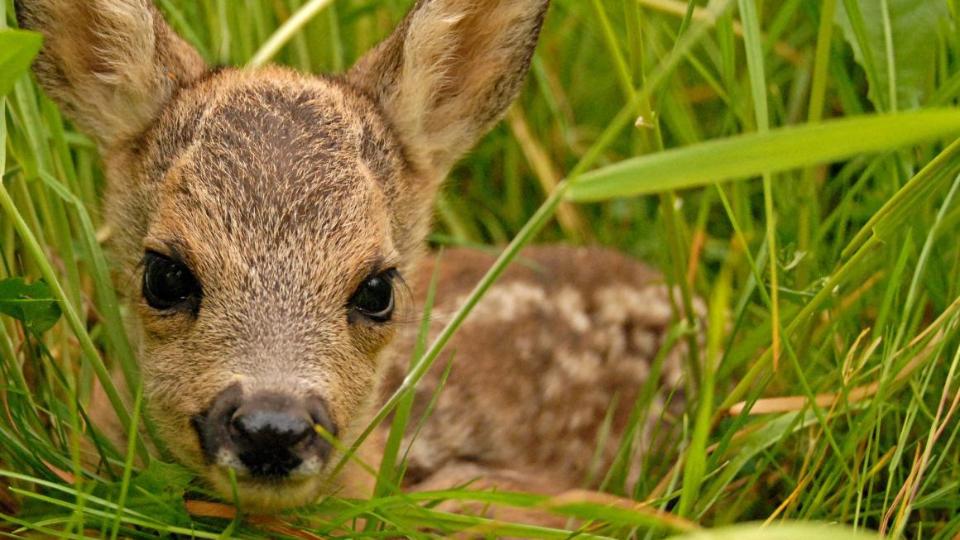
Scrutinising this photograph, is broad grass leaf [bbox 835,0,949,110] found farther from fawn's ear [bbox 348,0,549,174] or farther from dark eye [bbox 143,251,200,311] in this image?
dark eye [bbox 143,251,200,311]

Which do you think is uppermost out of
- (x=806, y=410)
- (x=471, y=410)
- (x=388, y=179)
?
(x=388, y=179)

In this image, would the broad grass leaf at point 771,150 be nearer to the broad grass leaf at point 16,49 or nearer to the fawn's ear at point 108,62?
the broad grass leaf at point 16,49

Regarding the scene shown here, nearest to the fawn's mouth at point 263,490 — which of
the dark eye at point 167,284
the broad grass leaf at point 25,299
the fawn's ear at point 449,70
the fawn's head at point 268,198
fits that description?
the fawn's head at point 268,198

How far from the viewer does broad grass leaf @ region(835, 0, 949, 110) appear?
2895mm

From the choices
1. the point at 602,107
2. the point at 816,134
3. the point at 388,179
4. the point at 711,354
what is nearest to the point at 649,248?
the point at 602,107

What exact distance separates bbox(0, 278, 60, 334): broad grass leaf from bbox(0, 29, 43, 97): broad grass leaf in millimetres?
539

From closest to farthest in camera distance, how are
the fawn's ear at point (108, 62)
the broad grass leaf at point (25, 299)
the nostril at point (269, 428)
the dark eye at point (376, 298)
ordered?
1. the nostril at point (269, 428)
2. the broad grass leaf at point (25, 299)
3. the dark eye at point (376, 298)
4. the fawn's ear at point (108, 62)

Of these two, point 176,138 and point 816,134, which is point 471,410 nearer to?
point 176,138

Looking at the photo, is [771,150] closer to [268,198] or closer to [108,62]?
[268,198]

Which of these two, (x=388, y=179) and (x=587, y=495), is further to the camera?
(x=388, y=179)

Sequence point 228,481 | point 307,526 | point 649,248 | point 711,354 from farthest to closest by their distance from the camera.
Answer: point 649,248 → point 307,526 → point 228,481 → point 711,354

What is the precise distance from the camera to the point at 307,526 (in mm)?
2514

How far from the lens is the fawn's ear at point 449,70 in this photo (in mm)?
2926

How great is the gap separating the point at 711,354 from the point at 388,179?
1.00 metres
